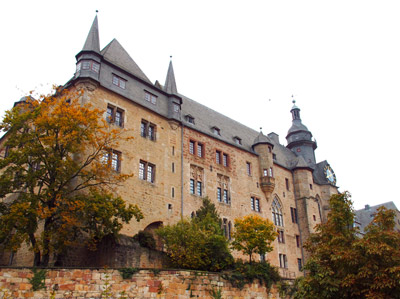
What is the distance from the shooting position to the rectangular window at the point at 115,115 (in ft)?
89.9

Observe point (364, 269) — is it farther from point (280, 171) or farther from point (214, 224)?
point (280, 171)

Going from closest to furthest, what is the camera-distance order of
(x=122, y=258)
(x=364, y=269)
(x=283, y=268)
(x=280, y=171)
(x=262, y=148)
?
(x=364, y=269)
(x=122, y=258)
(x=283, y=268)
(x=262, y=148)
(x=280, y=171)

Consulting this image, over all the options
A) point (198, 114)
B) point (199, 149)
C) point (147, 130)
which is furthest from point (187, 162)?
point (198, 114)

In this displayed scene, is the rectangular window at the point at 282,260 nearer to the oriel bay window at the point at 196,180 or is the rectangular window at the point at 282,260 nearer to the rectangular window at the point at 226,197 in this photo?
the rectangular window at the point at 226,197

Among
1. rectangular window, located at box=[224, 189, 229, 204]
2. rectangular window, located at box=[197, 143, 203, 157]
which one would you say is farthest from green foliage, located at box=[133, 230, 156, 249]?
rectangular window, located at box=[224, 189, 229, 204]

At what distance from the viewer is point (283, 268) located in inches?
1484

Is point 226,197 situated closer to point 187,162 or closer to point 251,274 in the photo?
point 187,162

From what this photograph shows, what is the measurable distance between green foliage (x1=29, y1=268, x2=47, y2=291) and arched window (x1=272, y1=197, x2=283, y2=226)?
26773mm

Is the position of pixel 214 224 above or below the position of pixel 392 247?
above

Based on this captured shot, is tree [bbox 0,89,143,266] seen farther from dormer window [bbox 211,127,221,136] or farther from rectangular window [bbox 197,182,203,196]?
dormer window [bbox 211,127,221,136]

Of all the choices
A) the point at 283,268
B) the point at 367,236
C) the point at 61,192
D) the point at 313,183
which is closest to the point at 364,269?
the point at 367,236

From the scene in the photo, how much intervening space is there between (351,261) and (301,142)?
123 ft

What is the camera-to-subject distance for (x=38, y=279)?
50.9ft

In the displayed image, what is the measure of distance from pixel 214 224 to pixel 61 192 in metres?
10.2
